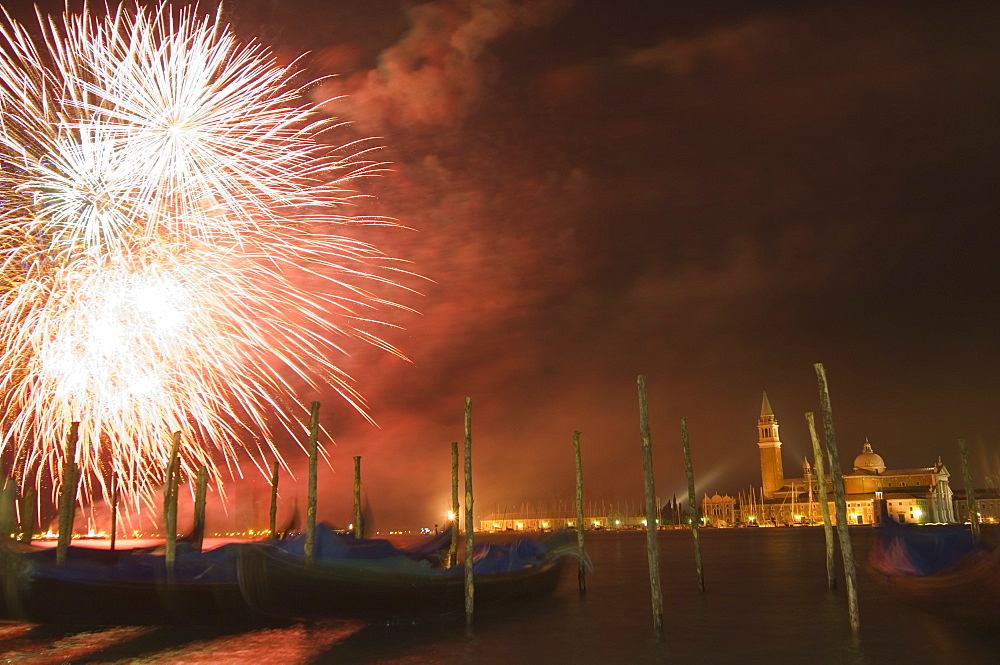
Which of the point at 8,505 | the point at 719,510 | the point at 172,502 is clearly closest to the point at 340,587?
the point at 172,502

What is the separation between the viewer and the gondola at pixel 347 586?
51.4ft

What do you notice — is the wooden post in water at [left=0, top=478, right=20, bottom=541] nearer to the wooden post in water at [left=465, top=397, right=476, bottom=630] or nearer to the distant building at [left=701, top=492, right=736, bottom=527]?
the wooden post in water at [left=465, top=397, right=476, bottom=630]

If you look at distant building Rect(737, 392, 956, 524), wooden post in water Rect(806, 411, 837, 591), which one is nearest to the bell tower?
distant building Rect(737, 392, 956, 524)

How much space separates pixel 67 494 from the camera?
17328 millimetres

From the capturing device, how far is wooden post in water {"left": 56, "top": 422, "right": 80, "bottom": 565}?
664 inches

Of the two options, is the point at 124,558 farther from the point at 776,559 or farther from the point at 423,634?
the point at 776,559

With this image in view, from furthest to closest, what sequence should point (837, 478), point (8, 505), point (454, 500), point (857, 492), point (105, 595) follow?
1. point (857, 492)
2. point (8, 505)
3. point (454, 500)
4. point (105, 595)
5. point (837, 478)

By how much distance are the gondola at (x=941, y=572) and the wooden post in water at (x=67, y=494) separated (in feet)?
58.9

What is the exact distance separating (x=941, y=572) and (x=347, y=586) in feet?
43.3

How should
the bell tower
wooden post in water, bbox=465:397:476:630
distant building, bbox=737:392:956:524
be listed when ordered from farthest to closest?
the bell tower, distant building, bbox=737:392:956:524, wooden post in water, bbox=465:397:476:630

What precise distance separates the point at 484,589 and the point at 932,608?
980 cm

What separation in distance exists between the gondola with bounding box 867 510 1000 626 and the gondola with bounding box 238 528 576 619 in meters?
9.54

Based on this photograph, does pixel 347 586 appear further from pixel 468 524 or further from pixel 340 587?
pixel 468 524

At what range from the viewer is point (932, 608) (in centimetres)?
1628
